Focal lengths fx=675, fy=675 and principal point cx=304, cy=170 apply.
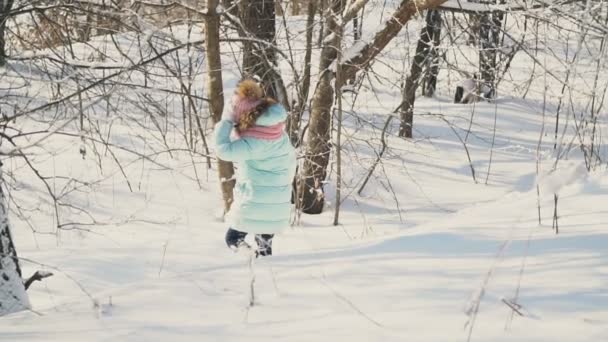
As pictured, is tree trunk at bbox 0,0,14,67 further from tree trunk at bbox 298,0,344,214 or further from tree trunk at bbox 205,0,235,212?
tree trunk at bbox 298,0,344,214

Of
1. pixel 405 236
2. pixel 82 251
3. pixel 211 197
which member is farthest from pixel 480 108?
pixel 405 236

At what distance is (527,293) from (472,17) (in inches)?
242

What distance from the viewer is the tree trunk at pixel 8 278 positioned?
3.74 m

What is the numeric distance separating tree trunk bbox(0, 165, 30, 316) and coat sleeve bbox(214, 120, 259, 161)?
1.26 metres

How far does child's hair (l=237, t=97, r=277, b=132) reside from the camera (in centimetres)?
419

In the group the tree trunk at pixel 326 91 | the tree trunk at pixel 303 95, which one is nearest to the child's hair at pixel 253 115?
the tree trunk at pixel 326 91

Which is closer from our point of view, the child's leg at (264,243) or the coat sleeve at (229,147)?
the coat sleeve at (229,147)

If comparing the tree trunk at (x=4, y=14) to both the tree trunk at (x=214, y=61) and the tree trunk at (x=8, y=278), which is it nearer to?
the tree trunk at (x=8, y=278)

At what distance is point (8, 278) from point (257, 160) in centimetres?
161

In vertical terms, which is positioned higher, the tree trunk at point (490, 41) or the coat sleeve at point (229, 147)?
the tree trunk at point (490, 41)

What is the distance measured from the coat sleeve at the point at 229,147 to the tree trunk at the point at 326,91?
2329 mm

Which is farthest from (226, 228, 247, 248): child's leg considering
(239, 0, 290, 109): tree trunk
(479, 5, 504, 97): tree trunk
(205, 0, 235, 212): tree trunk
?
(479, 5, 504, 97): tree trunk

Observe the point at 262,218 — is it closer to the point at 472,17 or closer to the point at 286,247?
the point at 286,247

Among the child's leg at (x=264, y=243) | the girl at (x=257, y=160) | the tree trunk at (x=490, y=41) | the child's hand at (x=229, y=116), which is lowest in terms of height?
the child's leg at (x=264, y=243)
